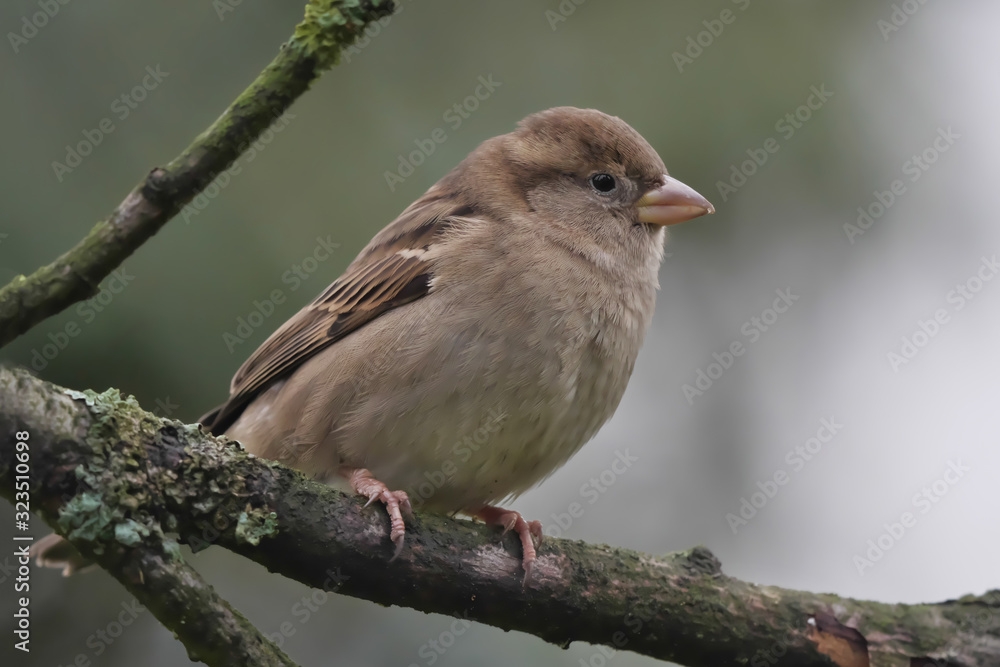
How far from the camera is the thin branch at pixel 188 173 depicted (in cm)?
233

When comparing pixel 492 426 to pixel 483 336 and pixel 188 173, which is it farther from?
pixel 188 173

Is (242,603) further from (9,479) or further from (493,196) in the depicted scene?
(9,479)

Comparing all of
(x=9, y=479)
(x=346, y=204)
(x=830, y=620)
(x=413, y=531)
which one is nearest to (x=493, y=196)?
(x=346, y=204)

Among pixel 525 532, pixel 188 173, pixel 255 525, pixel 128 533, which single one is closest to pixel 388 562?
pixel 255 525

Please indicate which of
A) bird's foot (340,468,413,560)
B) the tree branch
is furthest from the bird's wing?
the tree branch

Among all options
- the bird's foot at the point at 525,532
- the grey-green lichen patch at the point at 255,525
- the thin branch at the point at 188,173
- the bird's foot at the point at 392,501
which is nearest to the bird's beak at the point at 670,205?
the bird's foot at the point at 525,532

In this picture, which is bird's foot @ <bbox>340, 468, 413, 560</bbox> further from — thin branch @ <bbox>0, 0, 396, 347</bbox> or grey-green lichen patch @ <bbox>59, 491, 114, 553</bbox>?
thin branch @ <bbox>0, 0, 396, 347</bbox>

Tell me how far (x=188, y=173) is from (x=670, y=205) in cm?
264

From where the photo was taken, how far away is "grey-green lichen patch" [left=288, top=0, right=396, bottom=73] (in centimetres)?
273

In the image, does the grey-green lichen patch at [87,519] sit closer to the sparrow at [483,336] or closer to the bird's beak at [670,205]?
the sparrow at [483,336]

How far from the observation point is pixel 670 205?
14.9 feet

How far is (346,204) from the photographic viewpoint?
16.4 feet

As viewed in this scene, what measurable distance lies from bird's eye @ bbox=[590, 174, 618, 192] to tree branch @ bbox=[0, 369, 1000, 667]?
6.13 feet

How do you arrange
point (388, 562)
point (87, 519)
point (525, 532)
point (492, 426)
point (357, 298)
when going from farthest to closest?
point (357, 298), point (492, 426), point (525, 532), point (388, 562), point (87, 519)
